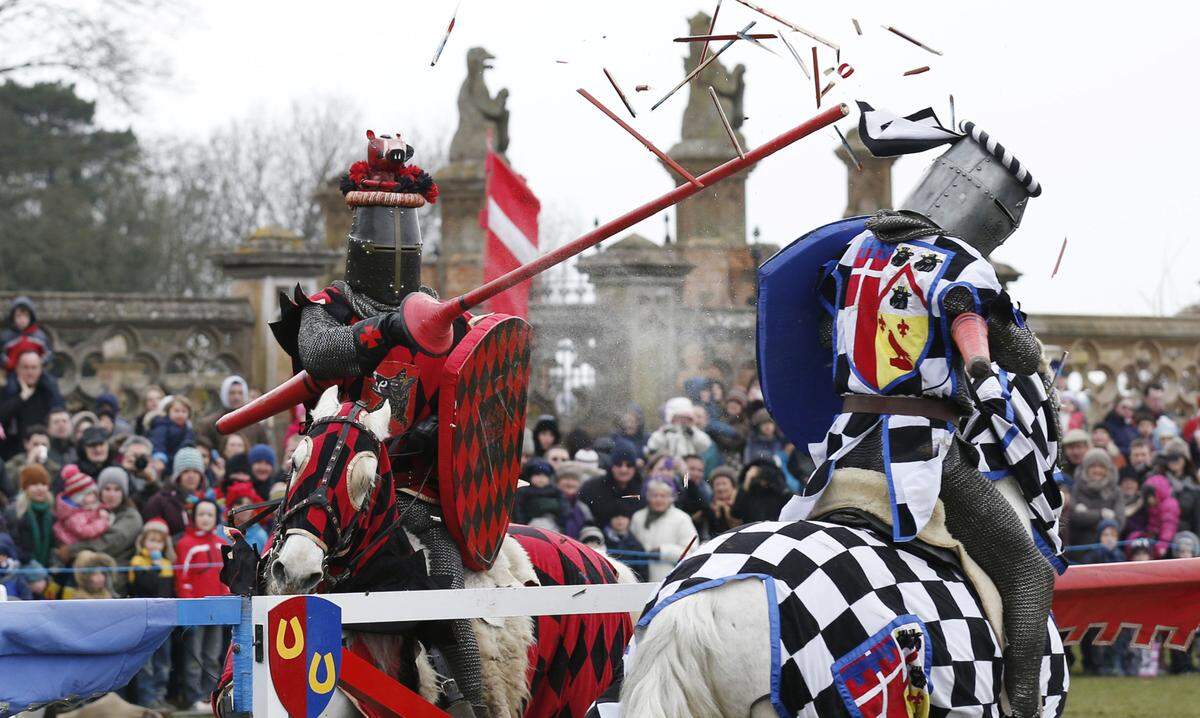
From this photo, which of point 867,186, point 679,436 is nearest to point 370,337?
point 679,436

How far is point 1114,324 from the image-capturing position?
1630 centimetres

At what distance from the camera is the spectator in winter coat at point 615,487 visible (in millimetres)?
10695

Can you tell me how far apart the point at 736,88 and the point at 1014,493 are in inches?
363

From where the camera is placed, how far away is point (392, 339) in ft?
18.3

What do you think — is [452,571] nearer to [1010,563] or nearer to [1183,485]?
[1010,563]

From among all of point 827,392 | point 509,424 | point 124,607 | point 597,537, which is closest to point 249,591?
point 124,607

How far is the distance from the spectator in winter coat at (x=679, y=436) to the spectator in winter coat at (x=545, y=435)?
62 centimetres

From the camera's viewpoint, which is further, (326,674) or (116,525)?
(116,525)

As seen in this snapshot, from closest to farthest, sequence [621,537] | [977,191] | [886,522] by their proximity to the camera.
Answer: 1. [886,522]
2. [977,191]
3. [621,537]

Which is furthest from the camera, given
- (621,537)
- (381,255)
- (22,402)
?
(22,402)

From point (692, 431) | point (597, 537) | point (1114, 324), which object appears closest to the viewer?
point (597, 537)

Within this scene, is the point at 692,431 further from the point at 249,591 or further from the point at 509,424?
the point at 249,591

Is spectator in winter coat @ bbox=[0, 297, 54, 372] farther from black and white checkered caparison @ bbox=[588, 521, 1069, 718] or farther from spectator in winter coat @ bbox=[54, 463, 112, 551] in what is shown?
black and white checkered caparison @ bbox=[588, 521, 1069, 718]

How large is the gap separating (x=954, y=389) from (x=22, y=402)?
833cm
